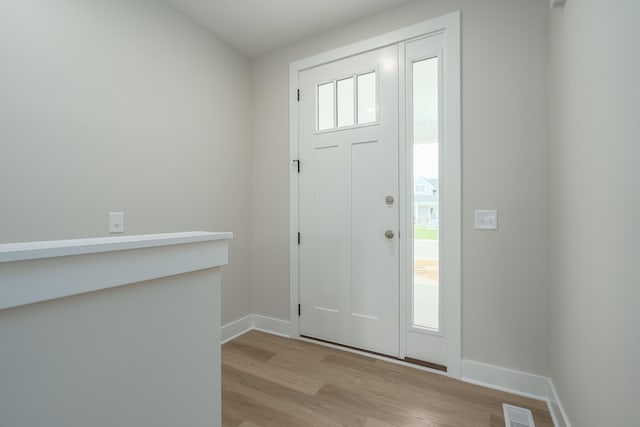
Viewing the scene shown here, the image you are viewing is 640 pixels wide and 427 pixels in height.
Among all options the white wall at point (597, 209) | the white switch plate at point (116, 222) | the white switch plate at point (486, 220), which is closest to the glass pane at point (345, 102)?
the white switch plate at point (486, 220)

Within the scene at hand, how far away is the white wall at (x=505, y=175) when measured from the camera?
169 cm

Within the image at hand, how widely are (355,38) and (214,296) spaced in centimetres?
220

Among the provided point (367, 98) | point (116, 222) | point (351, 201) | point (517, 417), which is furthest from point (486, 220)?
point (116, 222)

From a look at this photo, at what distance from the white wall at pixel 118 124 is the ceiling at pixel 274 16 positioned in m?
0.15

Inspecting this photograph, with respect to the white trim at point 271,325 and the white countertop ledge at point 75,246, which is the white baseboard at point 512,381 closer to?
the white trim at point 271,325

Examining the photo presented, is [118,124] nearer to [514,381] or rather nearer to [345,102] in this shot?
[345,102]

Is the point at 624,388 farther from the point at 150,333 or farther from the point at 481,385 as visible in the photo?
the point at 150,333

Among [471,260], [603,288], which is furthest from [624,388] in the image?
[471,260]


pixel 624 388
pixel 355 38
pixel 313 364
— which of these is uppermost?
pixel 355 38

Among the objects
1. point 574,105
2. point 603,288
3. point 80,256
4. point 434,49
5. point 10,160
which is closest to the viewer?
point 80,256

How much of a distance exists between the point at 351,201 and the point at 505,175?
1.05 meters

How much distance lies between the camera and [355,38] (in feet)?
7.46

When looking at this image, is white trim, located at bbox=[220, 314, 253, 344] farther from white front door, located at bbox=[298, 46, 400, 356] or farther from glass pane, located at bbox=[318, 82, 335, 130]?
glass pane, located at bbox=[318, 82, 335, 130]

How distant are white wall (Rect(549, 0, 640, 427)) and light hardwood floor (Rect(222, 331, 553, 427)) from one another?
439 mm
